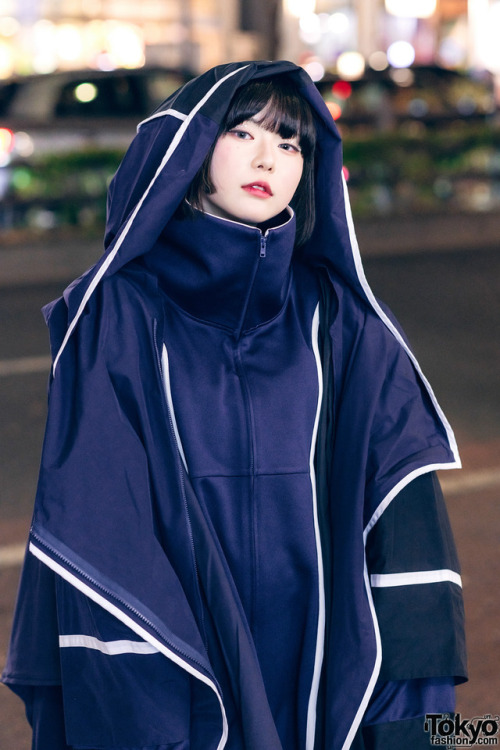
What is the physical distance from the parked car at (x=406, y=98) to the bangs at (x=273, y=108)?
12.8 meters

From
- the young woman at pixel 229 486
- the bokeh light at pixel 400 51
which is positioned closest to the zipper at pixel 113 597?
the young woman at pixel 229 486

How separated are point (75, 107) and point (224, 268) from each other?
11.8 meters

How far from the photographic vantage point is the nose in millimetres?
2092

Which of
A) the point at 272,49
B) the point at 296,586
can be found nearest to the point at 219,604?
the point at 296,586

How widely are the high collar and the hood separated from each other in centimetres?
5

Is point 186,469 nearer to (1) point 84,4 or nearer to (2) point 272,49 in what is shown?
(2) point 272,49

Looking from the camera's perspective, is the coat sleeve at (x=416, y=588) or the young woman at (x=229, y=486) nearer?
the young woman at (x=229, y=486)

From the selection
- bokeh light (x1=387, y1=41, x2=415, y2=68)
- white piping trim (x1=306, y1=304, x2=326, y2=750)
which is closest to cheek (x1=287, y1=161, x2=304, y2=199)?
white piping trim (x1=306, y1=304, x2=326, y2=750)

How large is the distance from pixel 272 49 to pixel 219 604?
1433 centimetres

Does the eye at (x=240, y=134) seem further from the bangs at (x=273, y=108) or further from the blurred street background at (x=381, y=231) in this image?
the blurred street background at (x=381, y=231)

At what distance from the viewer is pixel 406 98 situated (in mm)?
15328

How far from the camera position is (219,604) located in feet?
6.51

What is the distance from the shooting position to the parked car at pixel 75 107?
477 inches

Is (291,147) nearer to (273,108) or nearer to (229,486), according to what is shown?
(273,108)
